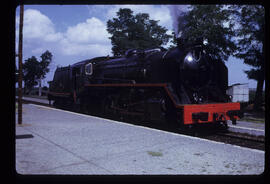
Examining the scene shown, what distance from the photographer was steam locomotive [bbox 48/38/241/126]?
27.5 ft

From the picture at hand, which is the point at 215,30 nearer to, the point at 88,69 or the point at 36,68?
the point at 88,69

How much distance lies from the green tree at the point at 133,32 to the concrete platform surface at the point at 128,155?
23001 mm

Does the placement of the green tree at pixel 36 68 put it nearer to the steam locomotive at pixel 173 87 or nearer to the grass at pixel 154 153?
the steam locomotive at pixel 173 87

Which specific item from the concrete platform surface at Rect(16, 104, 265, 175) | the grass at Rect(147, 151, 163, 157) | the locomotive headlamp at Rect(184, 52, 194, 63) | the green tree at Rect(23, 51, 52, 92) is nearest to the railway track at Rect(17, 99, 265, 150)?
the concrete platform surface at Rect(16, 104, 265, 175)

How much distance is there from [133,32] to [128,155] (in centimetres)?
2737

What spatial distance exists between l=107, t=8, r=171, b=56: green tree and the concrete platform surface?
906 inches

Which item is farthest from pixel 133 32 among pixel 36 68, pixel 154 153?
pixel 154 153

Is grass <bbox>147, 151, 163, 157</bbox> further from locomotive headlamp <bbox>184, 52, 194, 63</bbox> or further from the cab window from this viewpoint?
the cab window

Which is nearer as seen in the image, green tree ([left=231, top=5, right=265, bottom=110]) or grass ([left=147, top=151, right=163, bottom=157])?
grass ([left=147, top=151, right=163, bottom=157])

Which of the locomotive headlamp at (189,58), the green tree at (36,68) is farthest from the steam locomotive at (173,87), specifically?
the green tree at (36,68)

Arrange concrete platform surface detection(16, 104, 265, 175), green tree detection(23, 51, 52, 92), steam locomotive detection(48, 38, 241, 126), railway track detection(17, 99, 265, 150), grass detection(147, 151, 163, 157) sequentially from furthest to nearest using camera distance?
green tree detection(23, 51, 52, 92), steam locomotive detection(48, 38, 241, 126), railway track detection(17, 99, 265, 150), grass detection(147, 151, 163, 157), concrete platform surface detection(16, 104, 265, 175)

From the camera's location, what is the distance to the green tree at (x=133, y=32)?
1180 inches

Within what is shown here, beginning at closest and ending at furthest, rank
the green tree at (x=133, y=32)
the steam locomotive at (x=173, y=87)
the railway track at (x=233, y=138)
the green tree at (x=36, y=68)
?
1. the railway track at (x=233, y=138)
2. the steam locomotive at (x=173, y=87)
3. the green tree at (x=36, y=68)
4. the green tree at (x=133, y=32)
